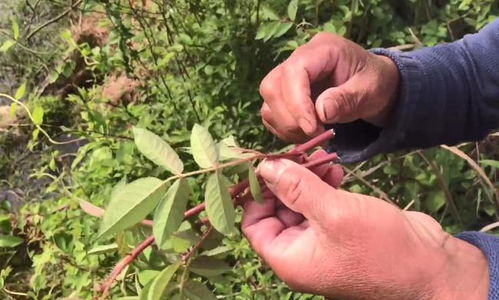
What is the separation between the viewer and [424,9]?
2.11 meters

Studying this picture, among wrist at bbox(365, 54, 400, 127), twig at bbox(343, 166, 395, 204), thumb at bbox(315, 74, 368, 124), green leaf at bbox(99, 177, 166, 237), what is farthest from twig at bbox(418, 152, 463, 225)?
green leaf at bbox(99, 177, 166, 237)

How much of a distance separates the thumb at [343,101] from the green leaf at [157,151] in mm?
290

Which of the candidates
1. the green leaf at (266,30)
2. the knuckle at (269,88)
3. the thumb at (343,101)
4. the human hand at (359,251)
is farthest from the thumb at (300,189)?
the green leaf at (266,30)

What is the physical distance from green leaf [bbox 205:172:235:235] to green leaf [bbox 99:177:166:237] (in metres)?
0.06

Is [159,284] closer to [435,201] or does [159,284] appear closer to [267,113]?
[267,113]

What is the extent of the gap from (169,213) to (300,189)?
6.2 inches

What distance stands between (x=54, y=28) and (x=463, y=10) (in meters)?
1.67

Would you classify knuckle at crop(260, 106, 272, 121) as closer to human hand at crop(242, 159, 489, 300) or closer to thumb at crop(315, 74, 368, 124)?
thumb at crop(315, 74, 368, 124)

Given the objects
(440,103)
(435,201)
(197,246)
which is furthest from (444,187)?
(197,246)

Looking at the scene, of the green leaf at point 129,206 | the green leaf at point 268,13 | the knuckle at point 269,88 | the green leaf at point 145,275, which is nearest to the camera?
the green leaf at point 129,206

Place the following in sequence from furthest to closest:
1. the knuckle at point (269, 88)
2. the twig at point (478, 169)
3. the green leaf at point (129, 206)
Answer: the twig at point (478, 169) → the knuckle at point (269, 88) → the green leaf at point (129, 206)

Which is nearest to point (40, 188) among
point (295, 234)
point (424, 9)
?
point (424, 9)

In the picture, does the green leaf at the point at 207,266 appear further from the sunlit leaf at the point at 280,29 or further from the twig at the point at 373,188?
the sunlit leaf at the point at 280,29

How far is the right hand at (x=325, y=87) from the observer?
1.12m
